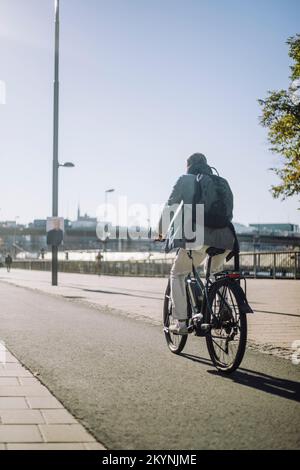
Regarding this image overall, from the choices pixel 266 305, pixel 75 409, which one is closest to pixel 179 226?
pixel 75 409

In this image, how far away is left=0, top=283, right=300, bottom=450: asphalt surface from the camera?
113 inches

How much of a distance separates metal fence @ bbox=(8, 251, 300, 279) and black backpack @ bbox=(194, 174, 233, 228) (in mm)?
5030

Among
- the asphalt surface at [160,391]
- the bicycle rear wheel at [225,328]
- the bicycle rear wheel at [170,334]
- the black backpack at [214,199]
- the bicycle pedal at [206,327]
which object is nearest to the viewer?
the asphalt surface at [160,391]

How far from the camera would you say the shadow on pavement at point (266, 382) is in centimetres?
382

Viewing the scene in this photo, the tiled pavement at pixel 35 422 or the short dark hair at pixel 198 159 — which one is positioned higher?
the short dark hair at pixel 198 159

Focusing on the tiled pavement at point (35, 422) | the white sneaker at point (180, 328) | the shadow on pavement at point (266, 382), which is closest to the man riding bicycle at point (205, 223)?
the white sneaker at point (180, 328)

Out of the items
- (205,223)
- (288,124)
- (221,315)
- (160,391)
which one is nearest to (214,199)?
(205,223)

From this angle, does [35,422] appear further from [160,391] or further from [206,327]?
[206,327]

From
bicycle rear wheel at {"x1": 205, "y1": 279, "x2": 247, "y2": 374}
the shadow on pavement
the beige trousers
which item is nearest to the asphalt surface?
the shadow on pavement

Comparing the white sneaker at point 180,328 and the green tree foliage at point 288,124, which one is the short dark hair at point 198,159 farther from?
the green tree foliage at point 288,124

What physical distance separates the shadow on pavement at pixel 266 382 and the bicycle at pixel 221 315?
0.09 m

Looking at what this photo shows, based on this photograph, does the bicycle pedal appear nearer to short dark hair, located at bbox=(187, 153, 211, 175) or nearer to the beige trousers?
the beige trousers

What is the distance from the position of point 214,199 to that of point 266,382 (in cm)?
147
